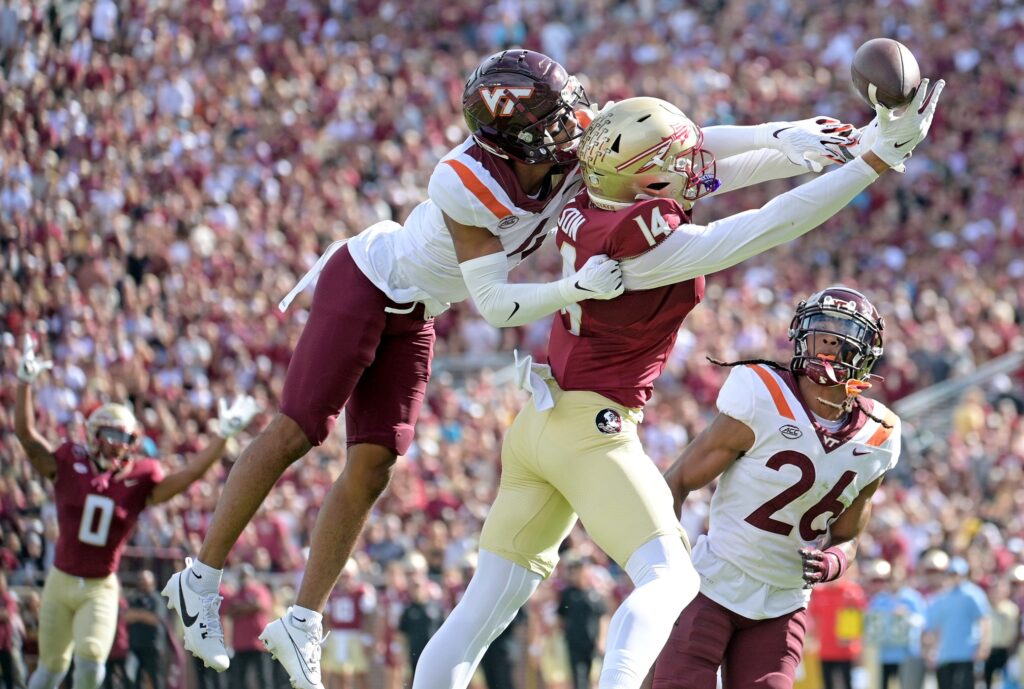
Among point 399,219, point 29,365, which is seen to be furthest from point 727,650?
point 399,219

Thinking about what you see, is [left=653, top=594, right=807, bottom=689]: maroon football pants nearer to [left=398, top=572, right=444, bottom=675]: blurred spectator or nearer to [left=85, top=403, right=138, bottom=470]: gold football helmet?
[left=85, top=403, right=138, bottom=470]: gold football helmet

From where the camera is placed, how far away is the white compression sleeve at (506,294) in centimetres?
491

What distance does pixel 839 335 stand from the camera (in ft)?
17.7

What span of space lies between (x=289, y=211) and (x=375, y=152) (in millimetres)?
1868

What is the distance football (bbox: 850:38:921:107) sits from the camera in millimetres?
4742

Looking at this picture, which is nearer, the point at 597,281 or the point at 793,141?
the point at 597,281

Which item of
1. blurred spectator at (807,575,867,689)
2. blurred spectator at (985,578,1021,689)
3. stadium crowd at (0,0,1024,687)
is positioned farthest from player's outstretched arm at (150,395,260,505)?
blurred spectator at (985,578,1021,689)

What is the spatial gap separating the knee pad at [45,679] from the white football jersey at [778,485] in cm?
445

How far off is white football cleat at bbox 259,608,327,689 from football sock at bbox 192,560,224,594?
0.81 feet

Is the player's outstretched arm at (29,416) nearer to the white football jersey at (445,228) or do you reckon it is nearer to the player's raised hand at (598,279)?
the white football jersey at (445,228)

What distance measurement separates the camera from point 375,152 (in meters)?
18.2

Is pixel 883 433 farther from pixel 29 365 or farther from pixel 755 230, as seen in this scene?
pixel 29 365

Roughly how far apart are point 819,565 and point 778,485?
0.95 feet

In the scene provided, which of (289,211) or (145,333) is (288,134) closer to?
(289,211)
